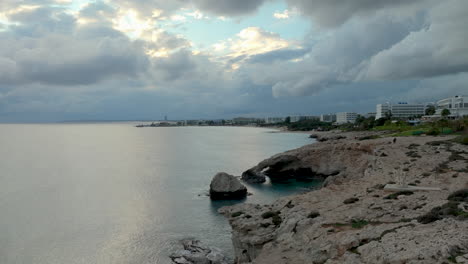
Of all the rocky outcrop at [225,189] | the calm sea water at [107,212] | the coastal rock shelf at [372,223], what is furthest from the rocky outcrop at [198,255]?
the rocky outcrop at [225,189]

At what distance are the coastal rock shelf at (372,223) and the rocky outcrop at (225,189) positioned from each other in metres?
6.24

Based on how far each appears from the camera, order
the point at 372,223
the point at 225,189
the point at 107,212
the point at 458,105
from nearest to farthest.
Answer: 1. the point at 372,223
2. the point at 107,212
3. the point at 225,189
4. the point at 458,105

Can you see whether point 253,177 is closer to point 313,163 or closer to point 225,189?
point 313,163

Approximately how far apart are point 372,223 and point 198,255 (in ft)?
40.7

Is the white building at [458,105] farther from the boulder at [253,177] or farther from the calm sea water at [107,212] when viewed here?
the boulder at [253,177]

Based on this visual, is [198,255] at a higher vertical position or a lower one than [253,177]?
lower

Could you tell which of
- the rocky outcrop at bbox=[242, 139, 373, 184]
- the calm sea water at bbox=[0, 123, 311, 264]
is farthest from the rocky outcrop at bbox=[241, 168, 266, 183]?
the calm sea water at bbox=[0, 123, 311, 264]

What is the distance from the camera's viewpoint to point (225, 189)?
43.3 m

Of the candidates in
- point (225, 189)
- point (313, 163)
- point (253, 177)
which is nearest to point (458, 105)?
point (313, 163)

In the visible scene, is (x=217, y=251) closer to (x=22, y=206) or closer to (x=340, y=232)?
(x=340, y=232)

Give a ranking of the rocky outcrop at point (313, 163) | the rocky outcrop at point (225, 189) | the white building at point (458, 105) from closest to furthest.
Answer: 1. the rocky outcrop at point (225, 189)
2. the rocky outcrop at point (313, 163)
3. the white building at point (458, 105)

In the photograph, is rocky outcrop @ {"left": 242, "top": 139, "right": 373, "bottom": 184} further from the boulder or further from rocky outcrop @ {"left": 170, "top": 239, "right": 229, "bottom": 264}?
rocky outcrop @ {"left": 170, "top": 239, "right": 229, "bottom": 264}

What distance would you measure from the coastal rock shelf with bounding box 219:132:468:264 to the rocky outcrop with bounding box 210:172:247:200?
6236 millimetres

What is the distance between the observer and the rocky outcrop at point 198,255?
23.5m
